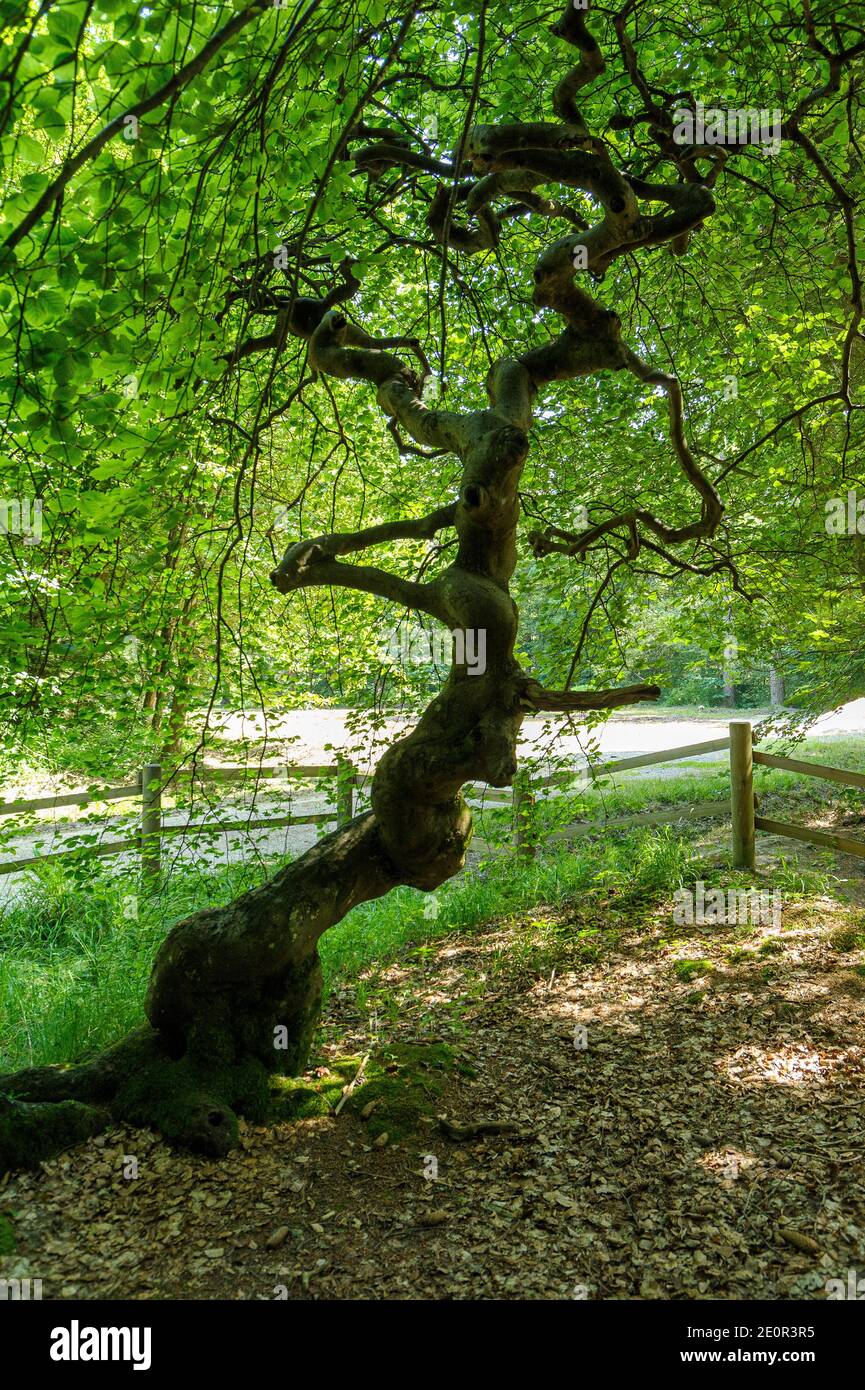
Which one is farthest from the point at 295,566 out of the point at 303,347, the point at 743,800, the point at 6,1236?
the point at 743,800

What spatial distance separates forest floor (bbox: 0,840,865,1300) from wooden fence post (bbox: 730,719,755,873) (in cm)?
229

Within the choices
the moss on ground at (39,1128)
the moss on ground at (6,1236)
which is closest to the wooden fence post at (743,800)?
the moss on ground at (39,1128)

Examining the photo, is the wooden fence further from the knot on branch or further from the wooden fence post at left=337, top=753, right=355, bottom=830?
the knot on branch

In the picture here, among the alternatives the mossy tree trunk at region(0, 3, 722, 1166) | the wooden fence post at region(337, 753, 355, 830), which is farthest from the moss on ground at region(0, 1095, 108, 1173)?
the wooden fence post at region(337, 753, 355, 830)

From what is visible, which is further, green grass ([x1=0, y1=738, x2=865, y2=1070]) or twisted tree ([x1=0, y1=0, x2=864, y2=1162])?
green grass ([x1=0, y1=738, x2=865, y2=1070])

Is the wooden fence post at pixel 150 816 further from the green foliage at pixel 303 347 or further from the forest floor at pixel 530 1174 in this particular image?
the forest floor at pixel 530 1174

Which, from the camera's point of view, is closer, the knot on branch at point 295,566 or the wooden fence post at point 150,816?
the knot on branch at point 295,566

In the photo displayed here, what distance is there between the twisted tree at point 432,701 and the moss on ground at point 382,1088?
5.4 inches

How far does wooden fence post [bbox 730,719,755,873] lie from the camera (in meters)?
7.08

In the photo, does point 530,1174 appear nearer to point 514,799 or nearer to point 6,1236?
point 6,1236

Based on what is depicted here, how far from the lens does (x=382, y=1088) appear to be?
11.9 feet

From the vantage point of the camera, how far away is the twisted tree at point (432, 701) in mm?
3008

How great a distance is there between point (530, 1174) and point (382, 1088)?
31.5 inches
